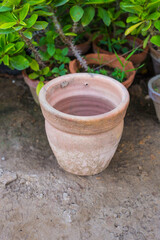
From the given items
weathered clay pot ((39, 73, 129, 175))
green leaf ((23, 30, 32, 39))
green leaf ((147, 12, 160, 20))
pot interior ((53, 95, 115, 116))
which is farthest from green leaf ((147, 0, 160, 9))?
green leaf ((23, 30, 32, 39))

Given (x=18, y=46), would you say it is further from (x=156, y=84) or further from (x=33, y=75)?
(x=156, y=84)

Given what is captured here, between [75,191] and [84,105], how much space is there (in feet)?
1.91

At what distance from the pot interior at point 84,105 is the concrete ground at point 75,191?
16.2 inches

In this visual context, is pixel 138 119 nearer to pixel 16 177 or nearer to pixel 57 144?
pixel 57 144

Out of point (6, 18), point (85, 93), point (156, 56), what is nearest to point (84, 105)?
point (85, 93)

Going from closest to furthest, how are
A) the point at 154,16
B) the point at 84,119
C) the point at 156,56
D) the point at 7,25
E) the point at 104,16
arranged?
the point at 84,119, the point at 7,25, the point at 154,16, the point at 104,16, the point at 156,56

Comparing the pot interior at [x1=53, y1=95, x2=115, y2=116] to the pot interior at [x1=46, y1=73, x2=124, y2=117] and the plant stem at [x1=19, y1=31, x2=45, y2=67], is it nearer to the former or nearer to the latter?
the pot interior at [x1=46, y1=73, x2=124, y2=117]

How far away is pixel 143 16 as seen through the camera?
1.81 m

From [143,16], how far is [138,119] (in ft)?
2.82

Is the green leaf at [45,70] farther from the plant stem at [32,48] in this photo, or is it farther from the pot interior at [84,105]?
the pot interior at [84,105]

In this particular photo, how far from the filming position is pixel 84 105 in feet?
5.99

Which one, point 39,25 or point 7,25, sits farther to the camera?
point 39,25

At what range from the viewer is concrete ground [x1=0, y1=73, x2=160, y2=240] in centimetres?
155

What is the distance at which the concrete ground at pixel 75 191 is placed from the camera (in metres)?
1.55
